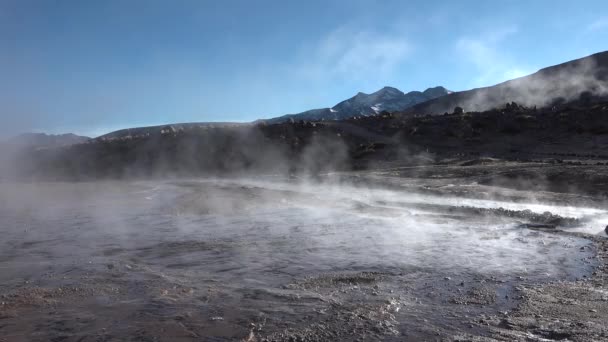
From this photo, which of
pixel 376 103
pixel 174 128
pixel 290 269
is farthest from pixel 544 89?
pixel 290 269

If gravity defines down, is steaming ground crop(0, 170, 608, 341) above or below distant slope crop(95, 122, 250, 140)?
below

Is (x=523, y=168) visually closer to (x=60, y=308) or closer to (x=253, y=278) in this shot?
(x=253, y=278)

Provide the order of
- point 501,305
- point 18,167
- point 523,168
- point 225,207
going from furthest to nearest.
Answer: point 18,167
point 523,168
point 225,207
point 501,305

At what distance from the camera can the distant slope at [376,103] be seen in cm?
8100

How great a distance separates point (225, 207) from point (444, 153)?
522 inches

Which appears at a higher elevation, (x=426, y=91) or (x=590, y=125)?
(x=426, y=91)

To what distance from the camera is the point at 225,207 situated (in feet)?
37.3

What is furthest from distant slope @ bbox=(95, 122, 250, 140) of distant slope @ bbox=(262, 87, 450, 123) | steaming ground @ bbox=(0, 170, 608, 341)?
distant slope @ bbox=(262, 87, 450, 123)

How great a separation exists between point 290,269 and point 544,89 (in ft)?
157

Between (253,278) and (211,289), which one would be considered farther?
(253,278)

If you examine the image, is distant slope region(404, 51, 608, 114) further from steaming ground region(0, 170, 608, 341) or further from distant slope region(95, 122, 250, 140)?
steaming ground region(0, 170, 608, 341)

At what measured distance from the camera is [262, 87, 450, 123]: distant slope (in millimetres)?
81000

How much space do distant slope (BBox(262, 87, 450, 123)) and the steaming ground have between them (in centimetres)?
6973

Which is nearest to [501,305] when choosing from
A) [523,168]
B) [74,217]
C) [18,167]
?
[74,217]
